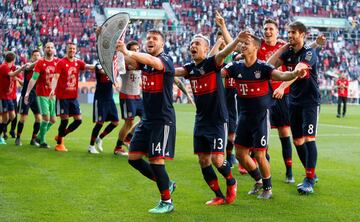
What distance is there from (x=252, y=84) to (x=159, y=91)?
152 centimetres

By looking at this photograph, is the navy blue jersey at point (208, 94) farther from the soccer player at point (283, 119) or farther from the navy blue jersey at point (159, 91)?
the soccer player at point (283, 119)

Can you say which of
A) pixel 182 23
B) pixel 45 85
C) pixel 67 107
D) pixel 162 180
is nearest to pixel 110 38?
pixel 162 180

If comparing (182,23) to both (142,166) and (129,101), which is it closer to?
(129,101)

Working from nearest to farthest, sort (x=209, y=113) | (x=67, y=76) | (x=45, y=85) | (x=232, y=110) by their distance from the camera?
(x=209, y=113) < (x=232, y=110) < (x=67, y=76) < (x=45, y=85)

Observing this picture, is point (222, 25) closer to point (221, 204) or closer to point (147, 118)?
point (147, 118)

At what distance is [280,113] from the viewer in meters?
11.0

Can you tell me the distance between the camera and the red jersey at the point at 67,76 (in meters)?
15.6

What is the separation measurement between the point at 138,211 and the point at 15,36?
38320mm

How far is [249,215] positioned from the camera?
8.25 metres

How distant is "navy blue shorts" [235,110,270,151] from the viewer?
30.9 ft

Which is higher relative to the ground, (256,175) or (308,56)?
(308,56)

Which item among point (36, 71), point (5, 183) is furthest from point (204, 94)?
point (36, 71)

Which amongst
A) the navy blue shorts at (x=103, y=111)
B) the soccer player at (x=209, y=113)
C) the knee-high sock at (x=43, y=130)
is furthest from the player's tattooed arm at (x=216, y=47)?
the knee-high sock at (x=43, y=130)

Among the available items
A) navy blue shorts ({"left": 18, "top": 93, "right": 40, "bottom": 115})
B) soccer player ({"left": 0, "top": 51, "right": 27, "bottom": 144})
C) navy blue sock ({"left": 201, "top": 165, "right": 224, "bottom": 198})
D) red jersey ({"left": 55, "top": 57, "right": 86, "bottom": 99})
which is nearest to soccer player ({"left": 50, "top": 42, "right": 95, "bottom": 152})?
red jersey ({"left": 55, "top": 57, "right": 86, "bottom": 99})
